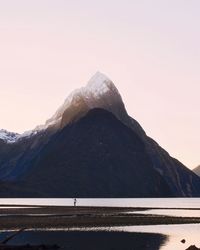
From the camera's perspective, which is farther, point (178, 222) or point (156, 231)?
point (178, 222)

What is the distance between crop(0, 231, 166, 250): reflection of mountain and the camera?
5856 cm

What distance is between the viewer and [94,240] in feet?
211

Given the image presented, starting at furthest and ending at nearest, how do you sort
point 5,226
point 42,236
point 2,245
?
point 5,226, point 42,236, point 2,245

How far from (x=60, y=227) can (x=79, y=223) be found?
8.74 meters

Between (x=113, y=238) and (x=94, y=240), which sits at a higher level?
(x=113, y=238)

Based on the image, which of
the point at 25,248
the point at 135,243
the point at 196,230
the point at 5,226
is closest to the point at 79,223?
the point at 5,226

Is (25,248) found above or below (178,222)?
below

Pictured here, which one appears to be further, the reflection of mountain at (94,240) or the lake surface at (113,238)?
the lake surface at (113,238)

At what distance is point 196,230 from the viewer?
81.4 metres

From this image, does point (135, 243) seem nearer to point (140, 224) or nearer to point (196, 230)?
point (196, 230)

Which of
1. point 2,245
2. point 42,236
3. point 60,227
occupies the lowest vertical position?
point 2,245

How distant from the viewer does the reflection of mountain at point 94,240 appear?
5856 cm

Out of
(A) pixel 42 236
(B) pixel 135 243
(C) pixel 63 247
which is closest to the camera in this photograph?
(C) pixel 63 247

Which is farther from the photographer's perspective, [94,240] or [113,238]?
[113,238]
